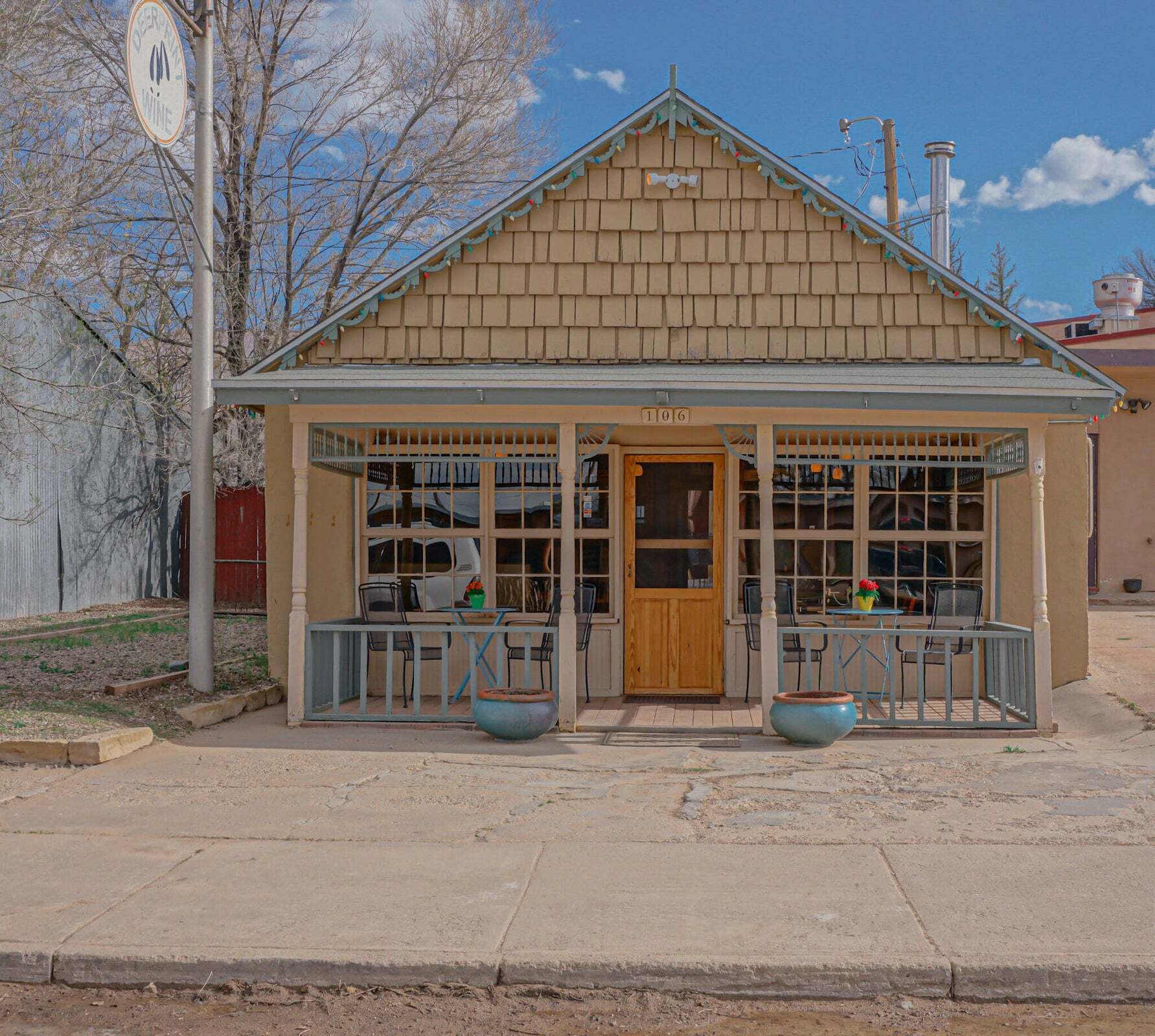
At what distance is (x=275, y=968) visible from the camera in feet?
14.9

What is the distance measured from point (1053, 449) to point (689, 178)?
13.2ft

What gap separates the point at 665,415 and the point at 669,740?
8.15 feet

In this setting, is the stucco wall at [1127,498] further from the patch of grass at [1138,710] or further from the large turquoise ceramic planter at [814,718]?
the large turquoise ceramic planter at [814,718]

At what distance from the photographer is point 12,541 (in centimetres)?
1747

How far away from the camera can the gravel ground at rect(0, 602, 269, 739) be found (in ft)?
28.6

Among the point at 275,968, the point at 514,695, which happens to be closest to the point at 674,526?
the point at 514,695

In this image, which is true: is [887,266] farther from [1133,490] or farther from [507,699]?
[1133,490]

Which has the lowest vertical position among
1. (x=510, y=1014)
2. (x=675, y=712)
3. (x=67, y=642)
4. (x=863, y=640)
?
(x=510, y=1014)

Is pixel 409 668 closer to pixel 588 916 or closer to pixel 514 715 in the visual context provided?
pixel 514 715

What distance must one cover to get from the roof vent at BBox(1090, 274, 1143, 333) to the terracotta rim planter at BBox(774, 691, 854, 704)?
15.1m

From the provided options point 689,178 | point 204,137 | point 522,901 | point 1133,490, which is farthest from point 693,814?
point 1133,490

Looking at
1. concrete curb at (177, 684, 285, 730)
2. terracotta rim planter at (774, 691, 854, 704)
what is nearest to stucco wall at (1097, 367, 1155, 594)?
terracotta rim planter at (774, 691, 854, 704)

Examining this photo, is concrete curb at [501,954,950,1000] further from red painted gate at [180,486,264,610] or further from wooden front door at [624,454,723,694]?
red painted gate at [180,486,264,610]

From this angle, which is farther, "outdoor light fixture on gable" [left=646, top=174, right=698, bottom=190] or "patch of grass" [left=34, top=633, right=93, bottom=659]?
"patch of grass" [left=34, top=633, right=93, bottom=659]
